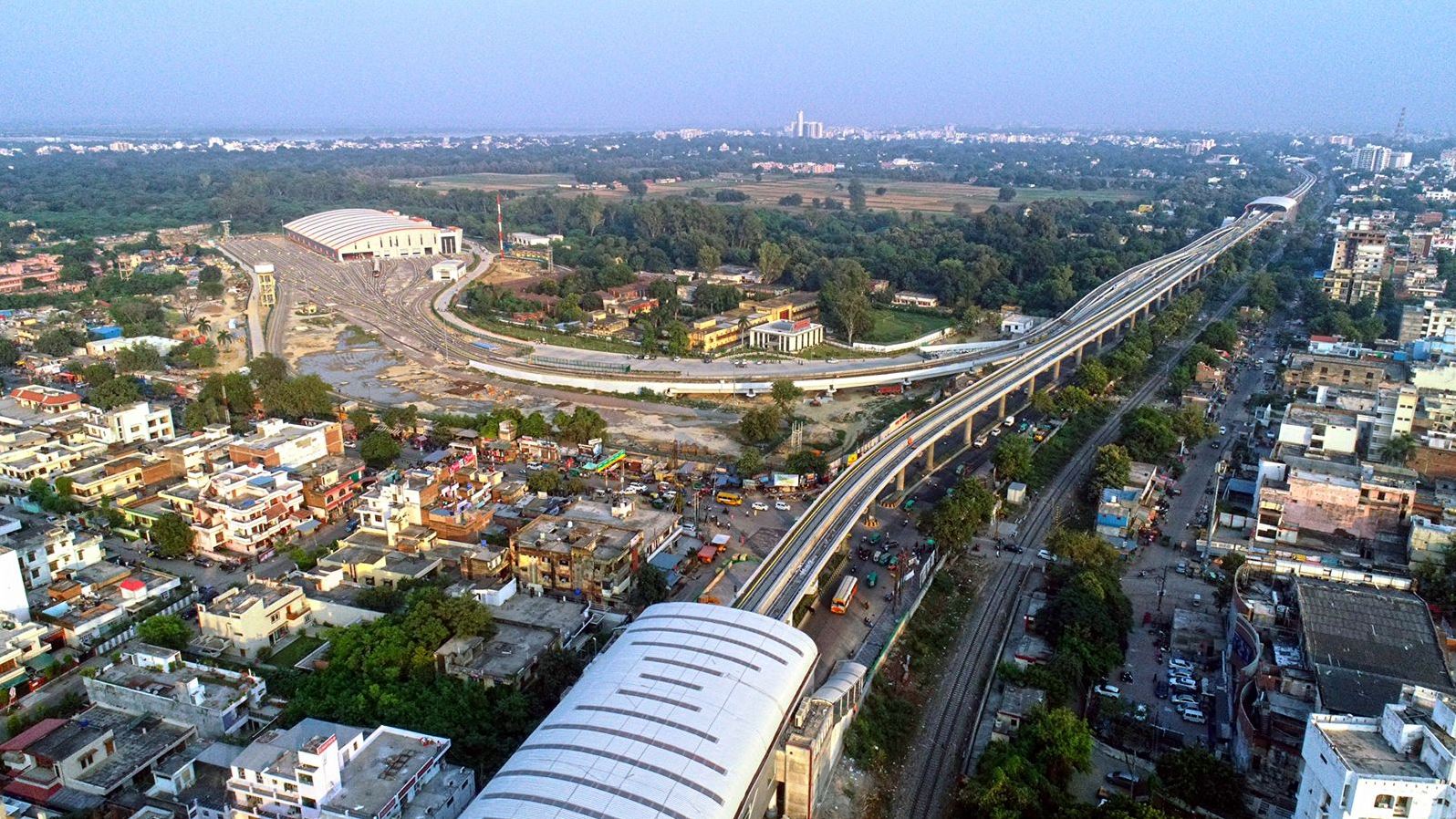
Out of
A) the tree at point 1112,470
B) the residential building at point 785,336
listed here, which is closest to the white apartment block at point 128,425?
the residential building at point 785,336

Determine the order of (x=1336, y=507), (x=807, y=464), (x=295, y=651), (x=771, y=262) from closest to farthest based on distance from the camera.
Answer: (x=295, y=651) < (x=1336, y=507) < (x=807, y=464) < (x=771, y=262)

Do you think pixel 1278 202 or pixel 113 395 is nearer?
pixel 113 395

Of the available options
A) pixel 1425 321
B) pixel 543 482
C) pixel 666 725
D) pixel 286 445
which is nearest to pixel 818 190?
pixel 1425 321

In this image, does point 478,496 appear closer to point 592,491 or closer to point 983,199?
point 592,491

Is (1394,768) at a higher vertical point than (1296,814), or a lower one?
higher

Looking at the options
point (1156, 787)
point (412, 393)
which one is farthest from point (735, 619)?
point (412, 393)

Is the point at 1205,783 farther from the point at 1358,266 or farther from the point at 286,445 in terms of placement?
the point at 1358,266

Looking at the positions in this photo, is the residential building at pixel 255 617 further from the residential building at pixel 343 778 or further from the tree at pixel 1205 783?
the tree at pixel 1205 783
